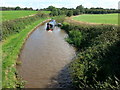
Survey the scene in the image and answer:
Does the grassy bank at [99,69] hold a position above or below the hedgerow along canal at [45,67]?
above

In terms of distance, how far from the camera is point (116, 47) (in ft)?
46.9

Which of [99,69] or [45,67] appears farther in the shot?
[45,67]

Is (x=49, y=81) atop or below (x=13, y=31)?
below

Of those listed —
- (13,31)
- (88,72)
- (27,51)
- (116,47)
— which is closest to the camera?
(88,72)

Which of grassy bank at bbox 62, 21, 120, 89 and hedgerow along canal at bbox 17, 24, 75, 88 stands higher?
grassy bank at bbox 62, 21, 120, 89

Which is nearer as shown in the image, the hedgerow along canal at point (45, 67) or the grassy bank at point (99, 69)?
the grassy bank at point (99, 69)

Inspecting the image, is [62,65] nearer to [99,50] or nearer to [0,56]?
[99,50]

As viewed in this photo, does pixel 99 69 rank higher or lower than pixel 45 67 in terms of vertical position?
higher

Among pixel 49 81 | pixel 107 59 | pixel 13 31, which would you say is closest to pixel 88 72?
pixel 107 59

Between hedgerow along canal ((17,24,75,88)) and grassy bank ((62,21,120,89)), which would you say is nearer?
grassy bank ((62,21,120,89))

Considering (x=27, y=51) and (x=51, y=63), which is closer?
(x=51, y=63)

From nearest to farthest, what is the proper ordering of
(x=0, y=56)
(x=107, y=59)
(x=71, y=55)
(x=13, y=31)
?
(x=107, y=59), (x=0, y=56), (x=71, y=55), (x=13, y=31)

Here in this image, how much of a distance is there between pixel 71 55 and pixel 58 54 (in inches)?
62.4

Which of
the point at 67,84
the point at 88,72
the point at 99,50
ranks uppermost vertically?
the point at 99,50
